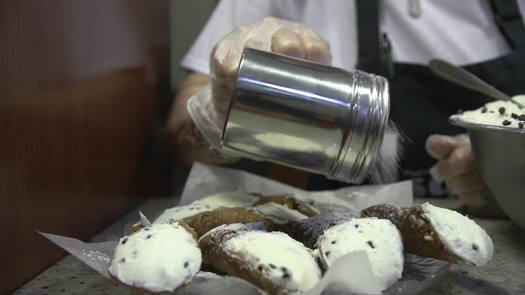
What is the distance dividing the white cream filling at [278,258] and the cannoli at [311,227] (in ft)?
0.32

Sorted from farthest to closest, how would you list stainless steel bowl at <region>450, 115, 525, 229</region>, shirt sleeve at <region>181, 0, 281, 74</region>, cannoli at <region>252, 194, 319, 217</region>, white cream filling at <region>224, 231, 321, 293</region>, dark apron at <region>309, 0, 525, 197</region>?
shirt sleeve at <region>181, 0, 281, 74</region>
dark apron at <region>309, 0, 525, 197</region>
cannoli at <region>252, 194, 319, 217</region>
stainless steel bowl at <region>450, 115, 525, 229</region>
white cream filling at <region>224, 231, 321, 293</region>

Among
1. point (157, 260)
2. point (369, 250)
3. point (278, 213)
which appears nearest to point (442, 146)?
point (278, 213)

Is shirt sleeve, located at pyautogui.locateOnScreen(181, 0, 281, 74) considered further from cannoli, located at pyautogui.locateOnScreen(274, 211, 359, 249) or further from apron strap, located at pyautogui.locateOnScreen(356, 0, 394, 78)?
cannoli, located at pyautogui.locateOnScreen(274, 211, 359, 249)

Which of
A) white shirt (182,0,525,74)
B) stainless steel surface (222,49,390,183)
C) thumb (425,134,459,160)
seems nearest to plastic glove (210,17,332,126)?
stainless steel surface (222,49,390,183)

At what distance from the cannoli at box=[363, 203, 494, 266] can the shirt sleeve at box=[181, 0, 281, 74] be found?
616 mm

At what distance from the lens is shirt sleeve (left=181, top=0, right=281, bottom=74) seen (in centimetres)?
100

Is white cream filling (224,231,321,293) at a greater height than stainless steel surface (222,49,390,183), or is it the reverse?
stainless steel surface (222,49,390,183)

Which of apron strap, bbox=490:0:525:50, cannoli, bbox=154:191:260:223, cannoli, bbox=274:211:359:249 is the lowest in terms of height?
cannoli, bbox=154:191:260:223

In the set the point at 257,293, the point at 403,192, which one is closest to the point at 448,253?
the point at 257,293

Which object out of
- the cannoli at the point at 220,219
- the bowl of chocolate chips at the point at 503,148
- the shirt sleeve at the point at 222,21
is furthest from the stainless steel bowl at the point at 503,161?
the shirt sleeve at the point at 222,21

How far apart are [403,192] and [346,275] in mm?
372

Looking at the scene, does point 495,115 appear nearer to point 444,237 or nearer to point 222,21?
point 444,237

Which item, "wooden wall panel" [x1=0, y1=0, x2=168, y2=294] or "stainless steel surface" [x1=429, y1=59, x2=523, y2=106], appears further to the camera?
"stainless steel surface" [x1=429, y1=59, x2=523, y2=106]

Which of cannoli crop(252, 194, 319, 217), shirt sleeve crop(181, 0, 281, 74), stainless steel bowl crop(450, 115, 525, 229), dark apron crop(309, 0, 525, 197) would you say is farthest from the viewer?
shirt sleeve crop(181, 0, 281, 74)
